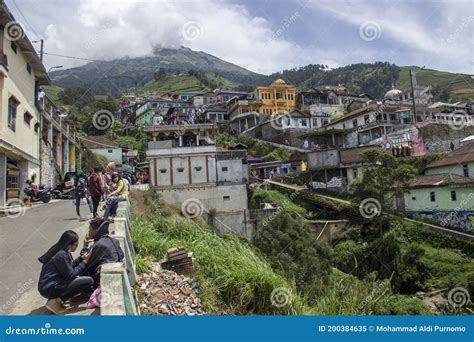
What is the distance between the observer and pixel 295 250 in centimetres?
2023

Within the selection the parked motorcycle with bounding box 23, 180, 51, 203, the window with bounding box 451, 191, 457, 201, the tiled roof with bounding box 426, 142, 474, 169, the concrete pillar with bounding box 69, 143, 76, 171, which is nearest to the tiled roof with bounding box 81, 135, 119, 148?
the concrete pillar with bounding box 69, 143, 76, 171

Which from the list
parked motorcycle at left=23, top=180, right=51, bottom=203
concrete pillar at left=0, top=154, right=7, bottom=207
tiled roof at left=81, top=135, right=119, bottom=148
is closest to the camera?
concrete pillar at left=0, top=154, right=7, bottom=207

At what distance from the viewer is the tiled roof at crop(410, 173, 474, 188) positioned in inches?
1150

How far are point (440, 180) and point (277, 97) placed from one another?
143 ft

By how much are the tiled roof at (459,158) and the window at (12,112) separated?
2981 centimetres

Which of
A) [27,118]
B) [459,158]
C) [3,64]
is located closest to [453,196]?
[459,158]

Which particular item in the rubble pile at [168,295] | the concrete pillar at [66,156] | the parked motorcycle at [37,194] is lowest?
the rubble pile at [168,295]

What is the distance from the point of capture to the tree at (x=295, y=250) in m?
17.8

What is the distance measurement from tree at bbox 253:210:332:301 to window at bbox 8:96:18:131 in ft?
42.9

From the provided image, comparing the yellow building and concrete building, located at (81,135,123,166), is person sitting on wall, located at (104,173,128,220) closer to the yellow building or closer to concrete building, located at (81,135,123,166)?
concrete building, located at (81,135,123,166)

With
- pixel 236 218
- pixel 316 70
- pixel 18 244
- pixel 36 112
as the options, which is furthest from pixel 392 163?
pixel 316 70

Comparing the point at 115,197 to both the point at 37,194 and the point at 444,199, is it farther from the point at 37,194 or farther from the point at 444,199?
the point at 444,199

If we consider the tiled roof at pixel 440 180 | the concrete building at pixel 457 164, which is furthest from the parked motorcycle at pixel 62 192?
the concrete building at pixel 457 164

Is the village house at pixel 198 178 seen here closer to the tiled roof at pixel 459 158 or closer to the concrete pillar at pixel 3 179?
the tiled roof at pixel 459 158
